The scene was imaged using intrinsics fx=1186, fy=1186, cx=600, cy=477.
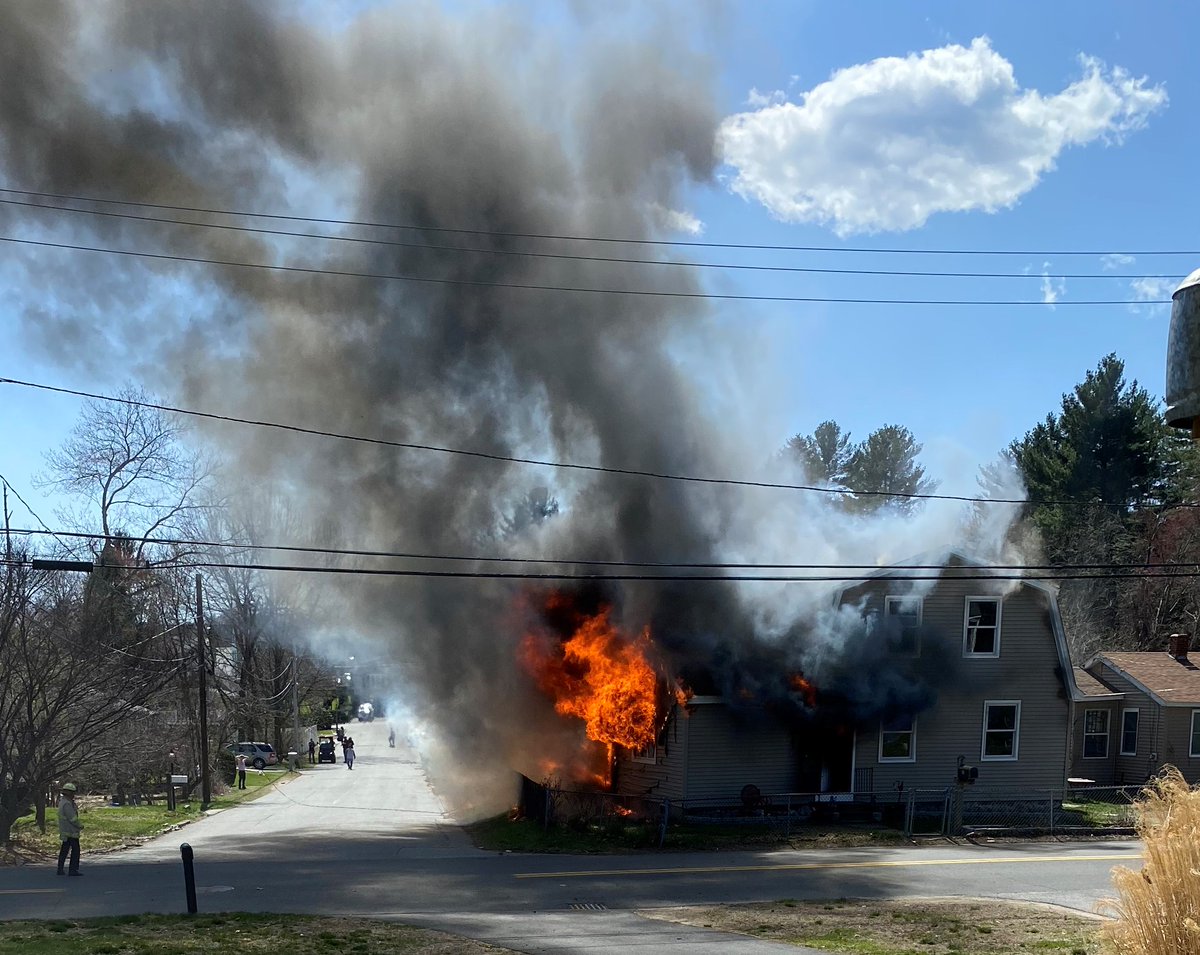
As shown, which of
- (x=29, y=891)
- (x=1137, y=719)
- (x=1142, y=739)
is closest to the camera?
(x=29, y=891)

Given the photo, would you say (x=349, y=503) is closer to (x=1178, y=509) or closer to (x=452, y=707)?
(x=452, y=707)

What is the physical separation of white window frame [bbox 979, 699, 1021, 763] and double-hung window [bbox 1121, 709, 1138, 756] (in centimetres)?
692

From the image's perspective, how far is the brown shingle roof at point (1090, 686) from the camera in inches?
1191

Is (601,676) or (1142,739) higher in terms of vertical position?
(601,676)

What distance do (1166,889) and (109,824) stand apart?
23855 millimetres

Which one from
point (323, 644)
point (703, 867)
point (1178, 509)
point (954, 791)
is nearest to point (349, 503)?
point (703, 867)

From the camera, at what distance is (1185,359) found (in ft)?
17.9

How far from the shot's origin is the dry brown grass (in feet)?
22.7

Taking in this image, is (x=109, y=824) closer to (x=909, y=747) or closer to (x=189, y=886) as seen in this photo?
(x=189, y=886)

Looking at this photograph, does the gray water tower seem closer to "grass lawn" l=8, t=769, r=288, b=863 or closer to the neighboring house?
"grass lawn" l=8, t=769, r=288, b=863

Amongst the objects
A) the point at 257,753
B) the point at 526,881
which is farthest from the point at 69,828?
the point at 257,753

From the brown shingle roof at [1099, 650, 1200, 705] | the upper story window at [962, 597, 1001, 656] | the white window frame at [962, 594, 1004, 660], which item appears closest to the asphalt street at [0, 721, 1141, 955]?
the white window frame at [962, 594, 1004, 660]

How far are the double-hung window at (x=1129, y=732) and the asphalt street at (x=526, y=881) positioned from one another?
31.7 feet

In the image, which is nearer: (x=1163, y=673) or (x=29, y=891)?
(x=29, y=891)
